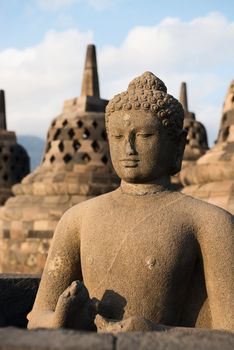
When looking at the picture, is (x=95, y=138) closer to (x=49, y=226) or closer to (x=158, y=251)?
(x=49, y=226)

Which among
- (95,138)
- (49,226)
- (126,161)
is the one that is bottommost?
(49,226)

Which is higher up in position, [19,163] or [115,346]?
[115,346]

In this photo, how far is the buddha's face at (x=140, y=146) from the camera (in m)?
3.13

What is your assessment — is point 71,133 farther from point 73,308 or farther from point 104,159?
point 73,308

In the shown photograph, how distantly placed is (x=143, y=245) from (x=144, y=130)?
0.58 m

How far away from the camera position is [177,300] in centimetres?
304

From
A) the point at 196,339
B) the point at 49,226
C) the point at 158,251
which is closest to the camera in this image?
the point at 196,339

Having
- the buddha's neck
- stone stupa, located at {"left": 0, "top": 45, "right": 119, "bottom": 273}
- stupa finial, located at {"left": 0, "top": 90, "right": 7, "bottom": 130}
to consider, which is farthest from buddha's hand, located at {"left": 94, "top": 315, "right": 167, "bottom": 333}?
stupa finial, located at {"left": 0, "top": 90, "right": 7, "bottom": 130}

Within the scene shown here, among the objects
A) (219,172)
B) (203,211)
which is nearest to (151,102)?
(203,211)

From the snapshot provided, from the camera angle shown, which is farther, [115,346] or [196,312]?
[196,312]

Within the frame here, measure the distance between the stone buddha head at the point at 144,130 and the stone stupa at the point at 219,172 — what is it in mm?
4282

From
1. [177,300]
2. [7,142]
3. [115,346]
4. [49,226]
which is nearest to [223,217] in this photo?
[177,300]

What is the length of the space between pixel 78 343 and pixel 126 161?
4.51 feet

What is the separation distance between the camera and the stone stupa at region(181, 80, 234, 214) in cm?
767
